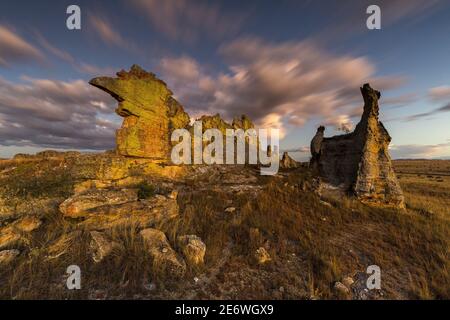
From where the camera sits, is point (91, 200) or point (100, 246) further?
point (91, 200)

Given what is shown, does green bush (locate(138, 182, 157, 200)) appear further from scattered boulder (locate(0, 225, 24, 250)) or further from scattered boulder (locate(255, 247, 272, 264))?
scattered boulder (locate(255, 247, 272, 264))

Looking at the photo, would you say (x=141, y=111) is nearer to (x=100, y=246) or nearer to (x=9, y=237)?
(x=9, y=237)

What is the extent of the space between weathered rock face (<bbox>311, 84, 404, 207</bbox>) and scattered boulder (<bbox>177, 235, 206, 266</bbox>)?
1147 centimetres

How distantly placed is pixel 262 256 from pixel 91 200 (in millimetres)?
6371

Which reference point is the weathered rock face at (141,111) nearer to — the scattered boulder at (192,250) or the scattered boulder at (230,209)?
the scattered boulder at (230,209)

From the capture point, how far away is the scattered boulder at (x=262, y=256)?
19.4ft

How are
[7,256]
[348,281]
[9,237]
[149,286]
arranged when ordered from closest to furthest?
[149,286], [7,256], [348,281], [9,237]

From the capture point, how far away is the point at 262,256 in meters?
6.01

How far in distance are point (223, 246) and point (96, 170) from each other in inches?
312

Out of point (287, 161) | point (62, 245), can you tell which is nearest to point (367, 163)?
point (62, 245)

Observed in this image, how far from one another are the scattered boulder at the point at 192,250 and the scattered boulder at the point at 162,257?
0.92 feet

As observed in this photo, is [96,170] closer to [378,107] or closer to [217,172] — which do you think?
[217,172]
